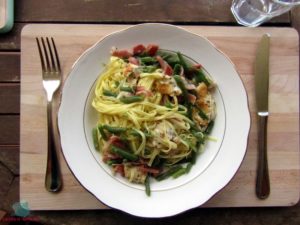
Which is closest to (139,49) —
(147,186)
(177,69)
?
(177,69)

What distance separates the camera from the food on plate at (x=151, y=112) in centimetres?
131

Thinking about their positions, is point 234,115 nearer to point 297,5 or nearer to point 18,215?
point 297,5

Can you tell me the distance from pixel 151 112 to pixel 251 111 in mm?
366

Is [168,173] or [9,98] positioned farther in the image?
[9,98]

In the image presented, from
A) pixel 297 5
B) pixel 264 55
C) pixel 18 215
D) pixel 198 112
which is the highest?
pixel 297 5

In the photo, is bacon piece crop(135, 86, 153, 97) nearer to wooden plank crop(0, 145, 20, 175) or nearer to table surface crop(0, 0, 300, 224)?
table surface crop(0, 0, 300, 224)

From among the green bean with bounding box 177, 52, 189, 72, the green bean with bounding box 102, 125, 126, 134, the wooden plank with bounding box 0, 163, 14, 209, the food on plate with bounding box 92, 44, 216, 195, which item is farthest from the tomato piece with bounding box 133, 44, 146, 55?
the wooden plank with bounding box 0, 163, 14, 209

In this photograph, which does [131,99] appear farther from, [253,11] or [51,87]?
[253,11]

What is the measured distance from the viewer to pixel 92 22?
4.84ft

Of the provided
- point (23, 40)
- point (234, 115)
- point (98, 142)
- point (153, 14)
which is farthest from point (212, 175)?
point (23, 40)

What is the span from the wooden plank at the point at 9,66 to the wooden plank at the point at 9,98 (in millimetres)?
22

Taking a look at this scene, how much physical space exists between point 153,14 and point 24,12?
0.46 m

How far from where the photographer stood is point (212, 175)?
4.26 feet

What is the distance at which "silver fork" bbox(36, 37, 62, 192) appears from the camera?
1.35 m
